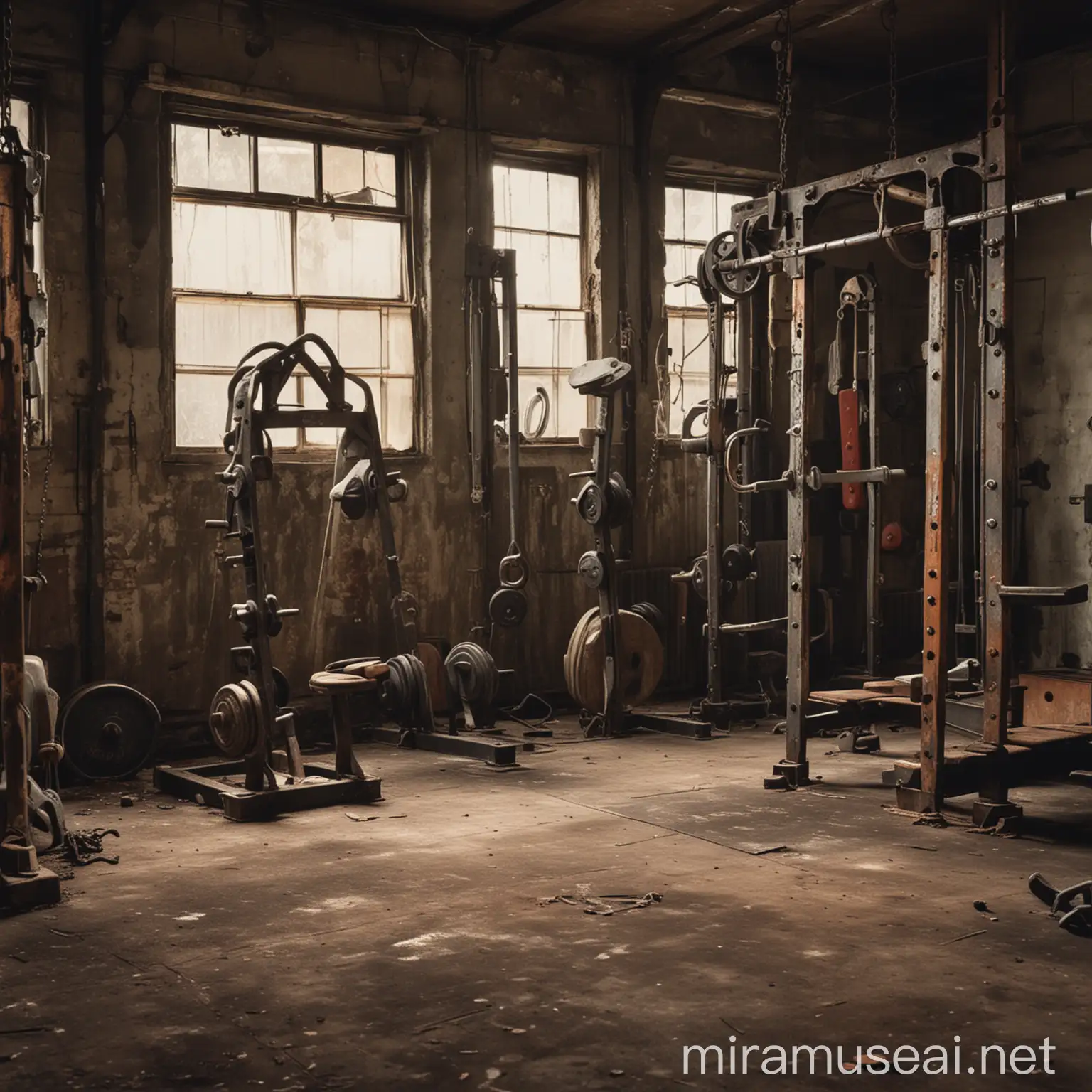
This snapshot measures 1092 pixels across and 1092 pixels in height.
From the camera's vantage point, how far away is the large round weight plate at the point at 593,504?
765cm

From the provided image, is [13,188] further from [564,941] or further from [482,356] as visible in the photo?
[482,356]

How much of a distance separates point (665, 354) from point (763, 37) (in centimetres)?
217

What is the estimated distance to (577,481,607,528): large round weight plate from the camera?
7648 mm

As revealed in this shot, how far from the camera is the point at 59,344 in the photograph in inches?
278

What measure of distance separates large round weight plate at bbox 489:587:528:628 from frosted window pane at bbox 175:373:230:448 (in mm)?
1806

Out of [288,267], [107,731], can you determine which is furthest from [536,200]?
[107,731]

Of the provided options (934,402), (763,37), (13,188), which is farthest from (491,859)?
(763,37)

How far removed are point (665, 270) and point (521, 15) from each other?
198 cm

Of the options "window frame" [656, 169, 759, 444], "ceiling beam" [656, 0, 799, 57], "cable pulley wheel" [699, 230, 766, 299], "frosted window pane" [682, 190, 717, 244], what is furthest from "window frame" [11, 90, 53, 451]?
"frosted window pane" [682, 190, 717, 244]

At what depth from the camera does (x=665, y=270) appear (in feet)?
30.5

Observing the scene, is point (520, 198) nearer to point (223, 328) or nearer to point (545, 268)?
point (545, 268)

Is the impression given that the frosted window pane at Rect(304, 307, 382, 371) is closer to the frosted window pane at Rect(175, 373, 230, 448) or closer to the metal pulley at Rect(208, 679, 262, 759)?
the frosted window pane at Rect(175, 373, 230, 448)

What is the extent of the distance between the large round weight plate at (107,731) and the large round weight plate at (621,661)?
7.80 feet

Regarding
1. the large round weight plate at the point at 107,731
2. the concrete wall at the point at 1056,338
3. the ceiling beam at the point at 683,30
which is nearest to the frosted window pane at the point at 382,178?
the ceiling beam at the point at 683,30
